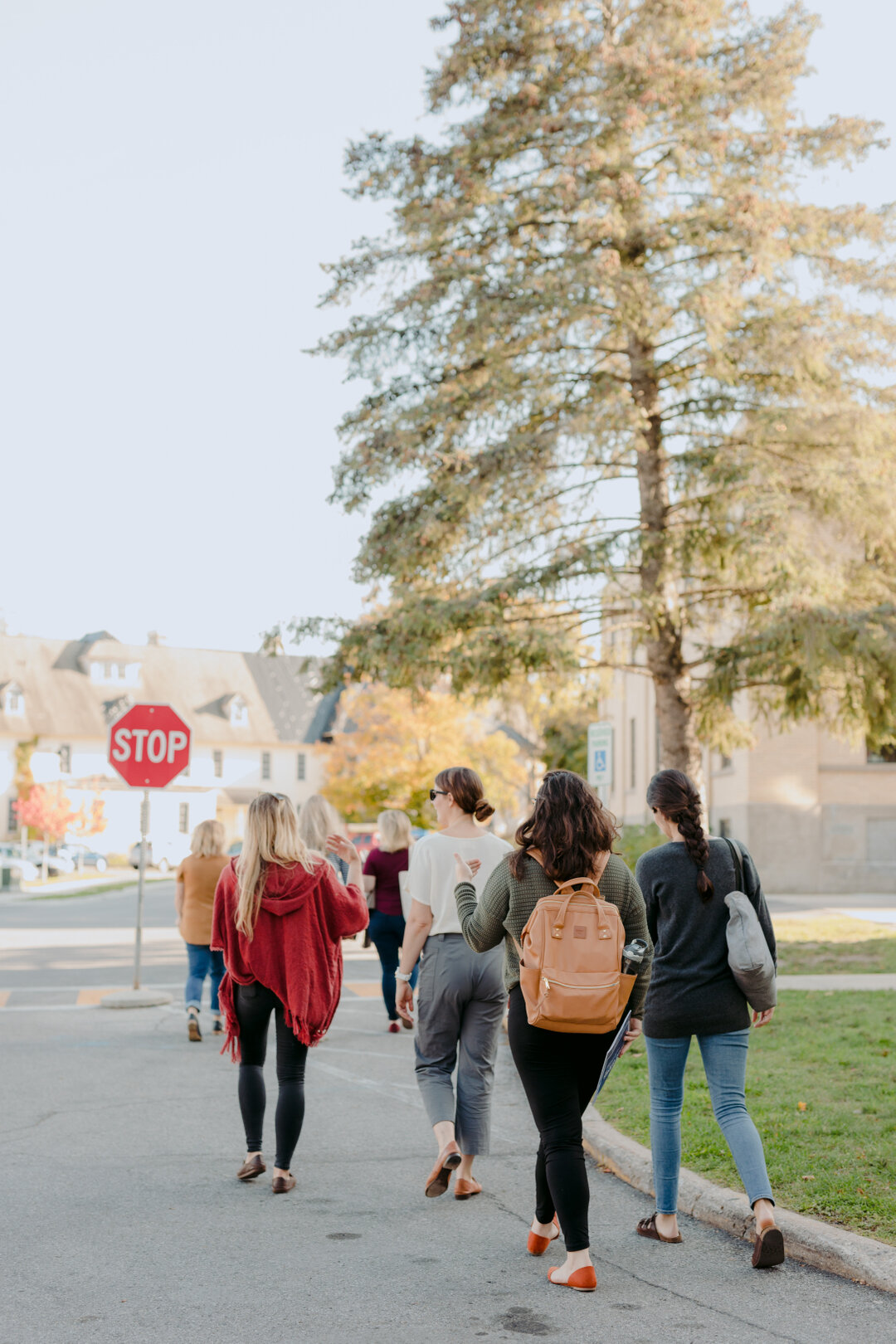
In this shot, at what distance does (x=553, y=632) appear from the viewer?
16891 millimetres

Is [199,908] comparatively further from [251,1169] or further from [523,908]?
[523,908]

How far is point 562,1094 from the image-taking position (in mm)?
4969

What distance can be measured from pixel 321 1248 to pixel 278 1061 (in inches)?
45.1

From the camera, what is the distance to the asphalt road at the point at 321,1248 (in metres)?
4.48

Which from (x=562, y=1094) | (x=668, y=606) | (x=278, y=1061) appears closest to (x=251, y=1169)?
(x=278, y=1061)

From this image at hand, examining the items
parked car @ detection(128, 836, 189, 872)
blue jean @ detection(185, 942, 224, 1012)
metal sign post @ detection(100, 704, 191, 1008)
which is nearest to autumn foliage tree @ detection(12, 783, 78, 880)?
parked car @ detection(128, 836, 189, 872)

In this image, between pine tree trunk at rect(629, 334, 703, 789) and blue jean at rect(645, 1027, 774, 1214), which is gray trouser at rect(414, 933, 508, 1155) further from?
pine tree trunk at rect(629, 334, 703, 789)

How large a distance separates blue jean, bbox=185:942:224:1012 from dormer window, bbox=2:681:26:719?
6615 centimetres

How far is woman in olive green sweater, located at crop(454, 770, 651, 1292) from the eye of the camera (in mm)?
4875

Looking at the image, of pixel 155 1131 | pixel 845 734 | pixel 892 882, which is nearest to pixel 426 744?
pixel 892 882

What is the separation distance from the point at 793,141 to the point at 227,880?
16.6 meters

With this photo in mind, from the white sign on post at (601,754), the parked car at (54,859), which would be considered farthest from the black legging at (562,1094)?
the parked car at (54,859)

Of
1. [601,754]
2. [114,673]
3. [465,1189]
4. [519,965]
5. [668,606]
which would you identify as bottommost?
[465,1189]

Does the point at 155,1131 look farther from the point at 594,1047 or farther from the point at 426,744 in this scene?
the point at 426,744
